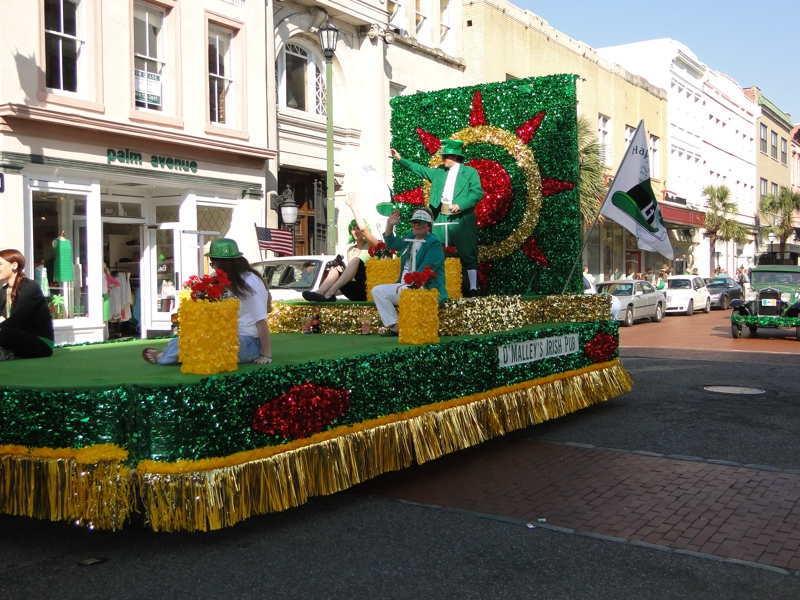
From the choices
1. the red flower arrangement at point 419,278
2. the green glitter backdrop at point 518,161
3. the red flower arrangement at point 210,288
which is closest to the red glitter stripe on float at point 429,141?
the green glitter backdrop at point 518,161

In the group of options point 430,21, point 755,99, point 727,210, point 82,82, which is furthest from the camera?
point 755,99

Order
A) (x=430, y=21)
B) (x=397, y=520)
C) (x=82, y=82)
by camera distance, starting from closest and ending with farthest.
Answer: (x=397, y=520), (x=82, y=82), (x=430, y=21)

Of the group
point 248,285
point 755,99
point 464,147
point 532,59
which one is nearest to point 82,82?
point 464,147

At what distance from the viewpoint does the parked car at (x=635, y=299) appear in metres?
22.9

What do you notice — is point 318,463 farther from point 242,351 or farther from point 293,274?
point 293,274

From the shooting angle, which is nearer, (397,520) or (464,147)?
(397,520)

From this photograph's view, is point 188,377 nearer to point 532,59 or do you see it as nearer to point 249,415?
point 249,415

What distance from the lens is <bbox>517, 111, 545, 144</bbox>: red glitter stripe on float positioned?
386 inches

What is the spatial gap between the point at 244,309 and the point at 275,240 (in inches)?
479

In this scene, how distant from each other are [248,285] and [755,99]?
59150 mm

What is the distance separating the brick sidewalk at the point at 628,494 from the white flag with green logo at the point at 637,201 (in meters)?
3.35

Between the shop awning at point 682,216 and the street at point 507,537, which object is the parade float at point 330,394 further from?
the shop awning at point 682,216

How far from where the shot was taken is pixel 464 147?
1031cm

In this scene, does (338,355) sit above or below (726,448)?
above
